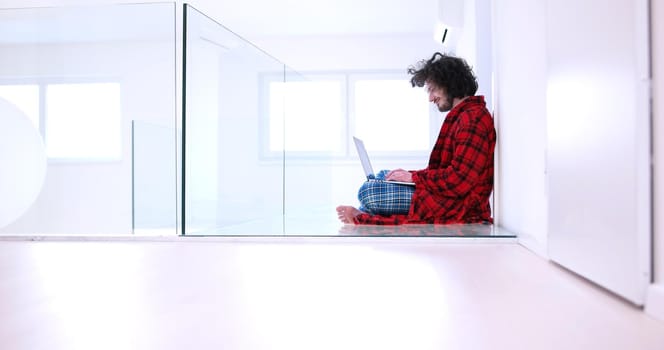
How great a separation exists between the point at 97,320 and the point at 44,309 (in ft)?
0.54

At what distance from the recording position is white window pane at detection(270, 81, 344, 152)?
3.40 meters

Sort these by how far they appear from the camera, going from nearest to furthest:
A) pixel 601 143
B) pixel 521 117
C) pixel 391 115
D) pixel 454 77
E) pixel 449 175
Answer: pixel 601 143 < pixel 521 117 < pixel 449 175 < pixel 454 77 < pixel 391 115

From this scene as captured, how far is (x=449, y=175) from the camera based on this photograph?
2.44 metres

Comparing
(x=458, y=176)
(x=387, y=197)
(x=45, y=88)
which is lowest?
(x=387, y=197)

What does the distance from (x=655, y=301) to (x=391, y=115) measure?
16.9 feet

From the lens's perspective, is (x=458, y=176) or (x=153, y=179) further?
(x=153, y=179)

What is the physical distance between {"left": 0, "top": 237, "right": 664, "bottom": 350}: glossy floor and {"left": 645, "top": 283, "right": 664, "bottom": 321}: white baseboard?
0.03 meters

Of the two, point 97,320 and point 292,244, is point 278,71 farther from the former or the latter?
point 97,320

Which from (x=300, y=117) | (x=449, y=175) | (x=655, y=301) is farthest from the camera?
(x=300, y=117)

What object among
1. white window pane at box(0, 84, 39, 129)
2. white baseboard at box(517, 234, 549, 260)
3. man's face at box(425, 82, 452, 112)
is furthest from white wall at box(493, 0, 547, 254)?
white window pane at box(0, 84, 39, 129)

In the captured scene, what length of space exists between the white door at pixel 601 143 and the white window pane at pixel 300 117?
212 centimetres

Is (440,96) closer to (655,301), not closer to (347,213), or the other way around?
(347,213)

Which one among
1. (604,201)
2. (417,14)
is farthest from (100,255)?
(417,14)

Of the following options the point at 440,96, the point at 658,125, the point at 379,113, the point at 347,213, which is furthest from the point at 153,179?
the point at 379,113
